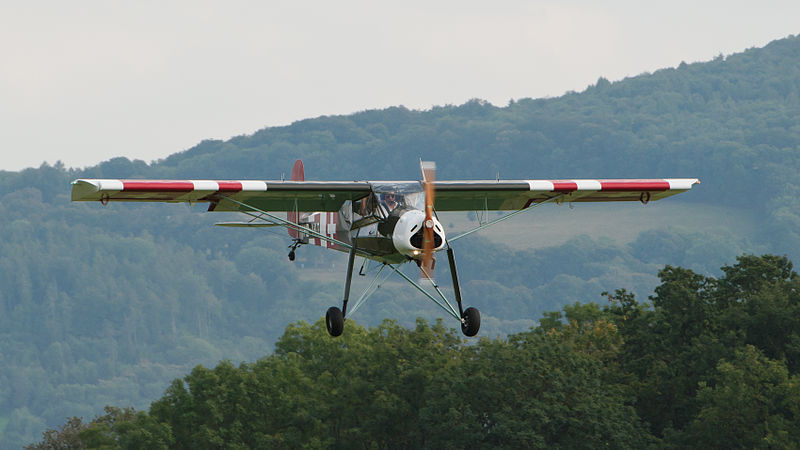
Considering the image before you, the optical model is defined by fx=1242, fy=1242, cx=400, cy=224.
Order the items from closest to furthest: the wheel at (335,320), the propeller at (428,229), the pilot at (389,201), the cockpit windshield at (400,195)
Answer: the propeller at (428,229)
the cockpit windshield at (400,195)
the pilot at (389,201)
the wheel at (335,320)

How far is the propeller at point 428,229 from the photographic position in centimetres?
2417

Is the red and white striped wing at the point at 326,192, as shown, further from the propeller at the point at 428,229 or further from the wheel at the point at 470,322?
the wheel at the point at 470,322

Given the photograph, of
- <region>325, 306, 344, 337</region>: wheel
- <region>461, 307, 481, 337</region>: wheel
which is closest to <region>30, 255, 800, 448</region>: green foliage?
<region>461, 307, 481, 337</region>: wheel

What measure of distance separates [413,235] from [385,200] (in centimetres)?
182

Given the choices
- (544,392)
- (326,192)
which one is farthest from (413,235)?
(544,392)

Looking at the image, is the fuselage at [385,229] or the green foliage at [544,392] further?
the green foliage at [544,392]

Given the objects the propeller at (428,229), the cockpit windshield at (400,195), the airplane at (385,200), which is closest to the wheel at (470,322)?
the airplane at (385,200)

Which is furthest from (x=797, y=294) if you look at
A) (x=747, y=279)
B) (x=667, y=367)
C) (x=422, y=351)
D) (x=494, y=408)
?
(x=422, y=351)

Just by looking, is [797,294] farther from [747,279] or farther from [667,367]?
[667,367]

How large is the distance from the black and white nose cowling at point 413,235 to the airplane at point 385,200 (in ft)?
0.06

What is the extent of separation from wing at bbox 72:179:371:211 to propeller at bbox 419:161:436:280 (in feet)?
6.91

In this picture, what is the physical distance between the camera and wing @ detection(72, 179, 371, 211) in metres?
26.5

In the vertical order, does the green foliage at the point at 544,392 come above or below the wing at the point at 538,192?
below

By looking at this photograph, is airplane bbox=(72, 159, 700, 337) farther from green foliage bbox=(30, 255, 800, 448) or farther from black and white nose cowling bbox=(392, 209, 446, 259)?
green foliage bbox=(30, 255, 800, 448)
